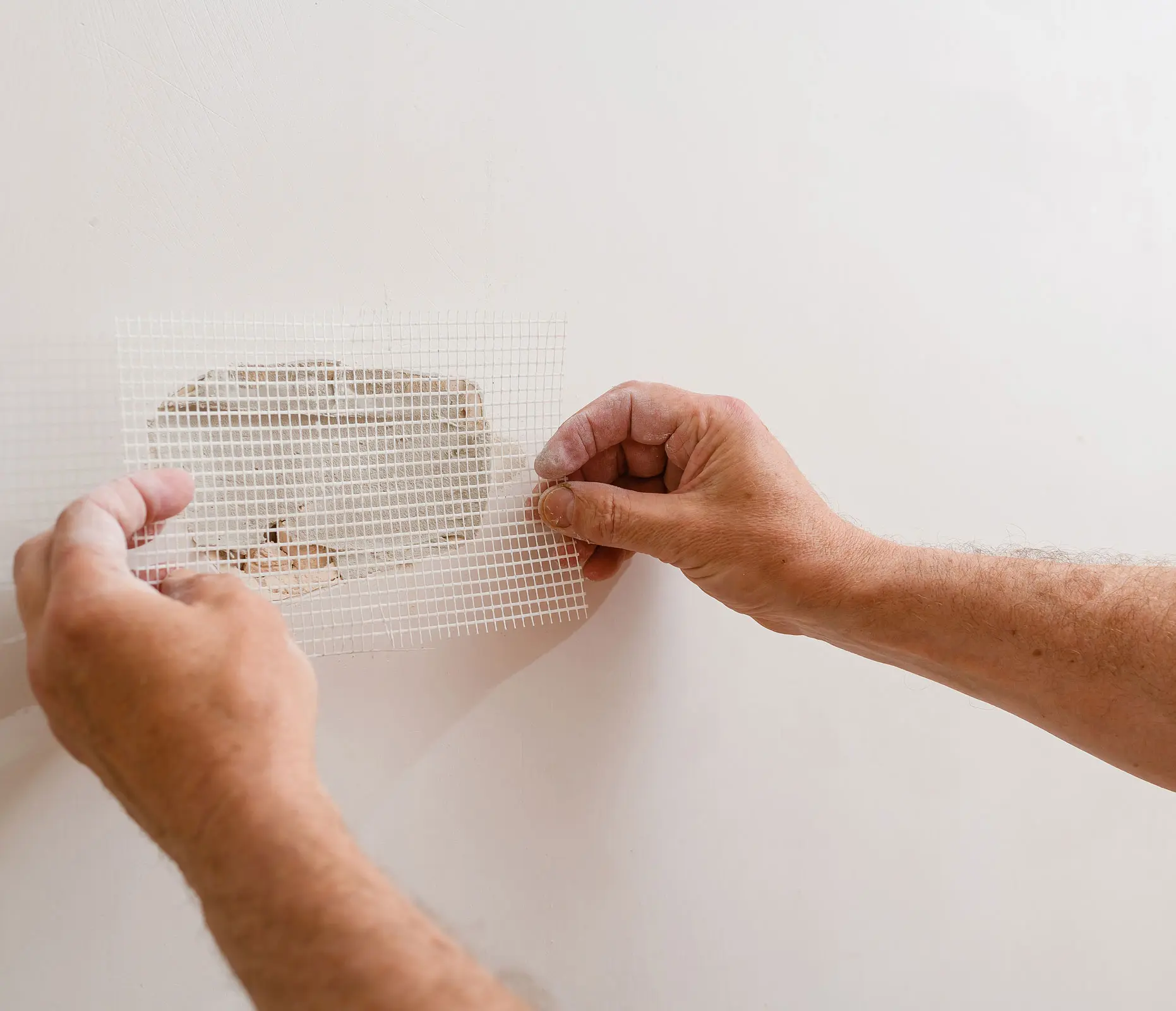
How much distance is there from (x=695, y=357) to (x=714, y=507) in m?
0.26

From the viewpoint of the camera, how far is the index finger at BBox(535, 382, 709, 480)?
0.97m

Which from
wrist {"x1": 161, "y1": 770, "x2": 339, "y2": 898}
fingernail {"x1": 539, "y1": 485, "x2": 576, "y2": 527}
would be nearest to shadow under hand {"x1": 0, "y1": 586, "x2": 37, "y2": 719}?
wrist {"x1": 161, "y1": 770, "x2": 339, "y2": 898}

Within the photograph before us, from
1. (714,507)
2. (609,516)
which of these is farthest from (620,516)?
(714,507)

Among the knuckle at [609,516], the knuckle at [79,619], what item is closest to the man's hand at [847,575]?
the knuckle at [609,516]

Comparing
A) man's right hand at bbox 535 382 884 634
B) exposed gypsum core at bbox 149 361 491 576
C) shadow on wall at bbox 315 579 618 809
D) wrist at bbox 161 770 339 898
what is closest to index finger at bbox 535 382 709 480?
man's right hand at bbox 535 382 884 634

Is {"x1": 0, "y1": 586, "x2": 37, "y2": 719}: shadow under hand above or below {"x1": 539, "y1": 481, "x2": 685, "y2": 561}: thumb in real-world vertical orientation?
below

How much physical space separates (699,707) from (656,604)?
6.3 inches

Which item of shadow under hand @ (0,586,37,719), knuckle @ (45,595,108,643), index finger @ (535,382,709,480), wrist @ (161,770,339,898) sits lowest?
shadow under hand @ (0,586,37,719)

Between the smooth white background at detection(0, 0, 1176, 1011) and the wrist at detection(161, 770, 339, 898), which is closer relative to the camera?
the wrist at detection(161, 770, 339, 898)

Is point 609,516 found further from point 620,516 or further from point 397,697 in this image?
point 397,697

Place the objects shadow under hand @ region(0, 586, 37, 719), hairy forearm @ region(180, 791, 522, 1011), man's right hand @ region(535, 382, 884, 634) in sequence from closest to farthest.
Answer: hairy forearm @ region(180, 791, 522, 1011) < shadow under hand @ region(0, 586, 37, 719) < man's right hand @ region(535, 382, 884, 634)

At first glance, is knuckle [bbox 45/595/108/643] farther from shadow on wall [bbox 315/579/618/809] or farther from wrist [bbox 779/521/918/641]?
wrist [bbox 779/521/918/641]

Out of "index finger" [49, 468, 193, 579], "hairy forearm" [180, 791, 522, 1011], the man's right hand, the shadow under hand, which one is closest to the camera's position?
"hairy forearm" [180, 791, 522, 1011]

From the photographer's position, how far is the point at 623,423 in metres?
0.99
